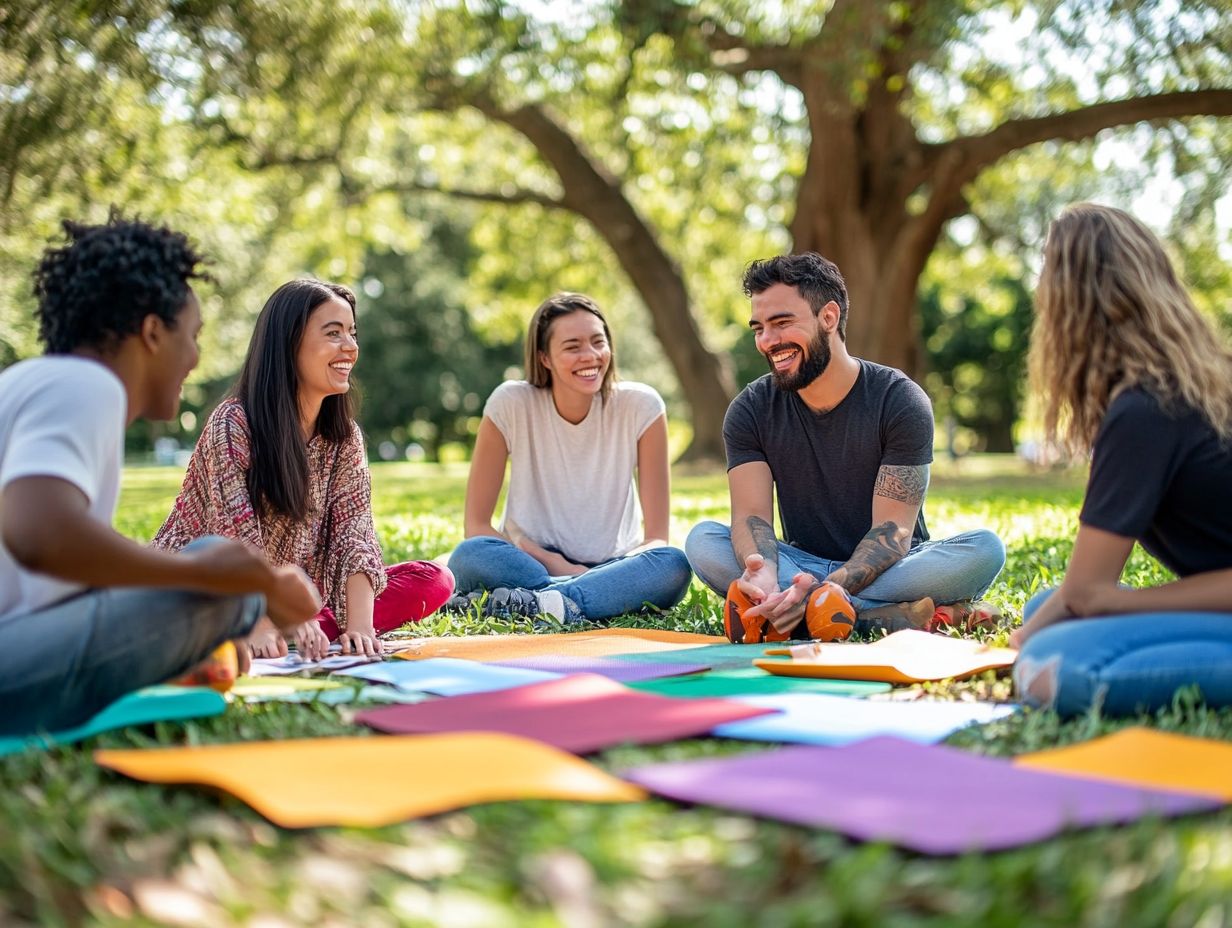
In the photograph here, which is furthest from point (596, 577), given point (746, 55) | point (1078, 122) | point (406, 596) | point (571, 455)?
point (1078, 122)

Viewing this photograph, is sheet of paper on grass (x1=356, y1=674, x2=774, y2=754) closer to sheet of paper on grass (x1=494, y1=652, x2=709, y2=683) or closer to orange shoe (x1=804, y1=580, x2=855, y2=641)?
sheet of paper on grass (x1=494, y1=652, x2=709, y2=683)

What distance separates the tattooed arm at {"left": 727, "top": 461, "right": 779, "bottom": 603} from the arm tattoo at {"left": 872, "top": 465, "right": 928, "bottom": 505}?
41cm

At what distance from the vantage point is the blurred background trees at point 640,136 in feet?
37.4

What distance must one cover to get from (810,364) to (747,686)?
161 cm

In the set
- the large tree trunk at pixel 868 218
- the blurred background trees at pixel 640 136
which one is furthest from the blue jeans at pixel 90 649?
the large tree trunk at pixel 868 218

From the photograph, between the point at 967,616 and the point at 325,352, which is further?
the point at 967,616

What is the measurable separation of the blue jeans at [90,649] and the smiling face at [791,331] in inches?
94.6

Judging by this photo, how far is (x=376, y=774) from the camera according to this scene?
2.22 meters

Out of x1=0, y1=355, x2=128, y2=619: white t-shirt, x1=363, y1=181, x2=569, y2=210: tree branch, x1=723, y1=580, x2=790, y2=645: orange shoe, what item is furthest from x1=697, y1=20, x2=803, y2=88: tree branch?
x1=0, y1=355, x2=128, y2=619: white t-shirt

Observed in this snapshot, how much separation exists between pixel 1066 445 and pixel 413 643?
227 centimetres

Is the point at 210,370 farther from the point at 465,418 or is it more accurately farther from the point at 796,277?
the point at 796,277

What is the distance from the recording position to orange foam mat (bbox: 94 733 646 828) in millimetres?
2033

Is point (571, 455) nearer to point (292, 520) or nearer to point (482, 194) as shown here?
point (292, 520)

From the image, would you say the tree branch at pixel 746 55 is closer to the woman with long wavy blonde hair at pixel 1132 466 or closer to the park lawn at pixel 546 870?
the woman with long wavy blonde hair at pixel 1132 466
